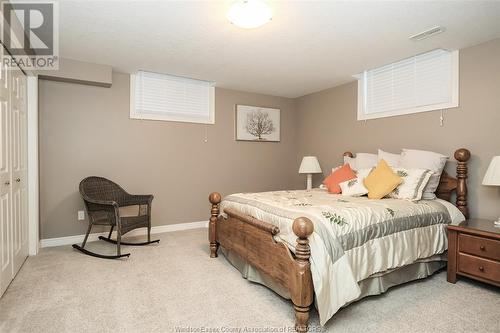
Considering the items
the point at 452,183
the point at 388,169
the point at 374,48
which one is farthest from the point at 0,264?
the point at 452,183

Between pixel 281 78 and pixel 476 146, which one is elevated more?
pixel 281 78

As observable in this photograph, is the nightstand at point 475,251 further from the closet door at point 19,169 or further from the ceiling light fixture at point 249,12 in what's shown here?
the closet door at point 19,169

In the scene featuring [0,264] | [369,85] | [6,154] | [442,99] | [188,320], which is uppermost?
[369,85]

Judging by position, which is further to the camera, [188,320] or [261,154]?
[261,154]

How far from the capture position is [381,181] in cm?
293

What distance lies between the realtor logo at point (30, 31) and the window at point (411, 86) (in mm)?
3597

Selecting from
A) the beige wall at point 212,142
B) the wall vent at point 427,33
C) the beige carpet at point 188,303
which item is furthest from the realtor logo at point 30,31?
the wall vent at point 427,33

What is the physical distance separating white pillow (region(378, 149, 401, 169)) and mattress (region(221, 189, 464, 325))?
24.6 inches

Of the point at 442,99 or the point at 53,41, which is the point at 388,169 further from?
the point at 53,41

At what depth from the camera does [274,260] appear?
6.82 ft

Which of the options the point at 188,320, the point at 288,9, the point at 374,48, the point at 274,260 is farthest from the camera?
the point at 374,48

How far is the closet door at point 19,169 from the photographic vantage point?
2.59 meters

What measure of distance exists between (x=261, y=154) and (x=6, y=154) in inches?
139

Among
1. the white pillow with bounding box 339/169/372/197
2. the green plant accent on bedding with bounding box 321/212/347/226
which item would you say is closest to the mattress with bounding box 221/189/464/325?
the green plant accent on bedding with bounding box 321/212/347/226
